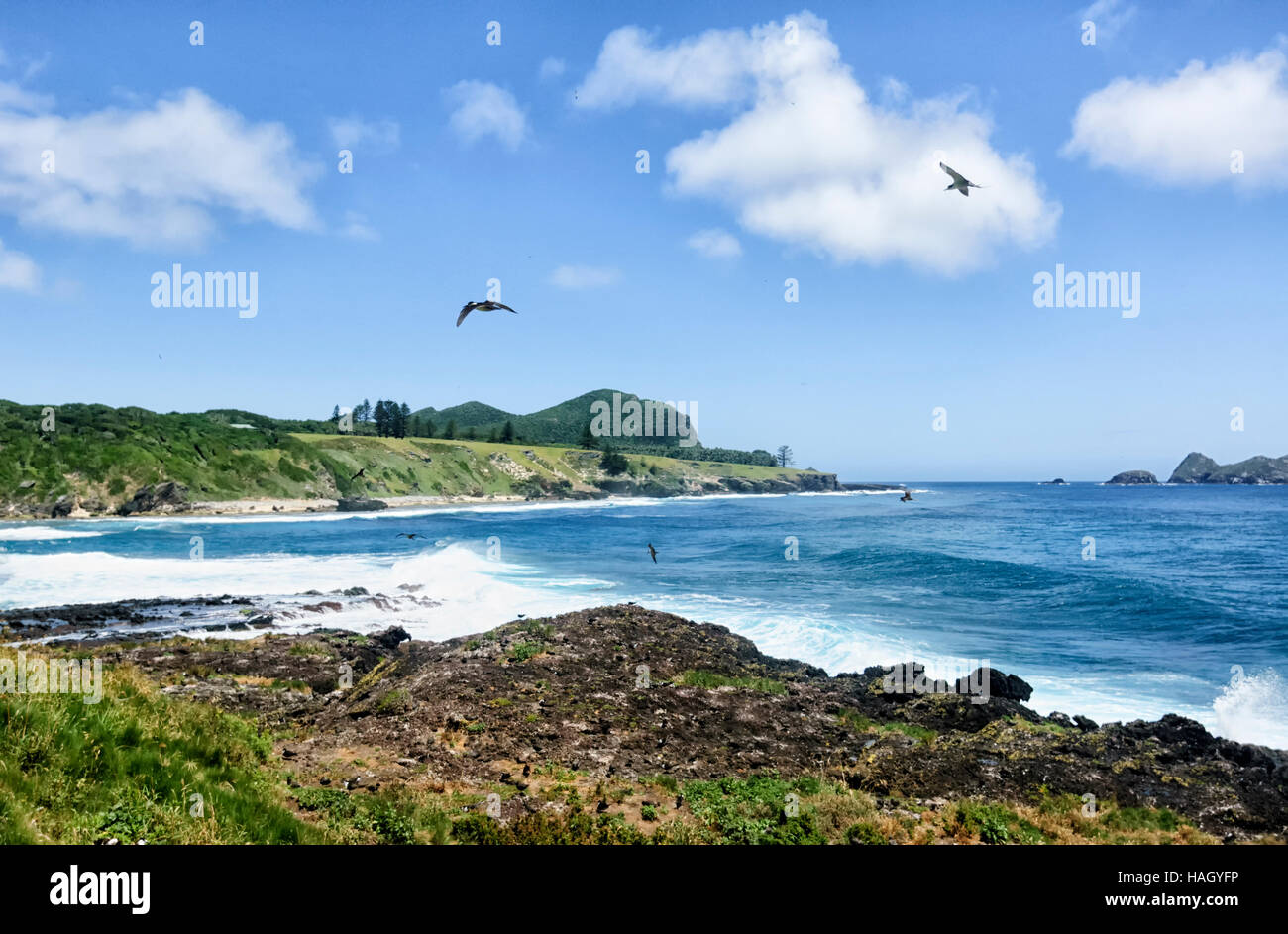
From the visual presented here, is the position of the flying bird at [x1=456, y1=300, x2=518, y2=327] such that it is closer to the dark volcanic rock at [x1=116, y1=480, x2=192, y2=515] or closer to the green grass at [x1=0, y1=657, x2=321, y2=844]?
the green grass at [x1=0, y1=657, x2=321, y2=844]

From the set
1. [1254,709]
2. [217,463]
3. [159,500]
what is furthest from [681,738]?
[217,463]

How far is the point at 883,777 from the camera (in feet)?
42.1

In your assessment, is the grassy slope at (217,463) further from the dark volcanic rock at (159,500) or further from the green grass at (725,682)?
the green grass at (725,682)

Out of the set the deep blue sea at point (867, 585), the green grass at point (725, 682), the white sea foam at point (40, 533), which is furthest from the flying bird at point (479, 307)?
the white sea foam at point (40, 533)

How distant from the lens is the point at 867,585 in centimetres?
4188

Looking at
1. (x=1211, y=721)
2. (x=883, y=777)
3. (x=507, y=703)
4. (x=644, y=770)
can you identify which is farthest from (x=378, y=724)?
(x=1211, y=721)

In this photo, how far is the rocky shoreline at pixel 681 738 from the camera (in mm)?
11297

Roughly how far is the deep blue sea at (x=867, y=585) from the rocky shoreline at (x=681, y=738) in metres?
6.18

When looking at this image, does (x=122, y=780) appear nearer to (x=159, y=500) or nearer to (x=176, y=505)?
(x=176, y=505)

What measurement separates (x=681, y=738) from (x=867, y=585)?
2992cm

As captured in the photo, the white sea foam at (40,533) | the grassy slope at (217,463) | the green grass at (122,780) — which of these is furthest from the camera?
the grassy slope at (217,463)

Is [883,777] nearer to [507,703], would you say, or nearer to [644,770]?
[644,770]
